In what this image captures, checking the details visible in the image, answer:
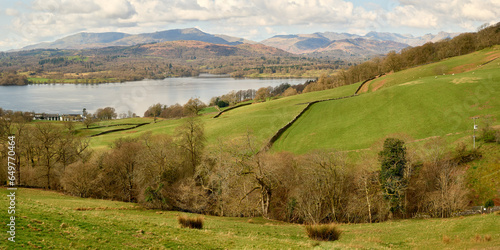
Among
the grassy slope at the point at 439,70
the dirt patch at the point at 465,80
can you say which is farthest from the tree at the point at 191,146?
the grassy slope at the point at 439,70

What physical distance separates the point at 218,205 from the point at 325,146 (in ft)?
60.5

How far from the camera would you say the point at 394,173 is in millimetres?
29172

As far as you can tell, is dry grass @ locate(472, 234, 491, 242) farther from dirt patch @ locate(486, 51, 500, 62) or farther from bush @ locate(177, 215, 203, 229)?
dirt patch @ locate(486, 51, 500, 62)

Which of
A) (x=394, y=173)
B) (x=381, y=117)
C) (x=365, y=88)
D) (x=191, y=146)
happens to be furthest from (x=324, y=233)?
(x=365, y=88)

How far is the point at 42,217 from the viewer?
14070 mm

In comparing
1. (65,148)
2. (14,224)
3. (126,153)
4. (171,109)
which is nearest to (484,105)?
A: (126,153)

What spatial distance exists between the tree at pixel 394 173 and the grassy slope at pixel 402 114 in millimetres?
10359

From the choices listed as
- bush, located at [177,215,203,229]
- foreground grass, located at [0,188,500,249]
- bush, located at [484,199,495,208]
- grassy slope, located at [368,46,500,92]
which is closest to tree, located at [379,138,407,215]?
bush, located at [484,199,495,208]

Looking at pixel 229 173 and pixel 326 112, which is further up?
pixel 326 112

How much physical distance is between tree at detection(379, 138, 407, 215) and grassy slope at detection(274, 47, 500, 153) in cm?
1036

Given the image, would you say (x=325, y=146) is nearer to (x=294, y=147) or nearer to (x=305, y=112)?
(x=294, y=147)

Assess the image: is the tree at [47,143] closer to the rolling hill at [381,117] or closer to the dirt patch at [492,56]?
the rolling hill at [381,117]

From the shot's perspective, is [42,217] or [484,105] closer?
[42,217]

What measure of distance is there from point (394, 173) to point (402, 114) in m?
21.5
